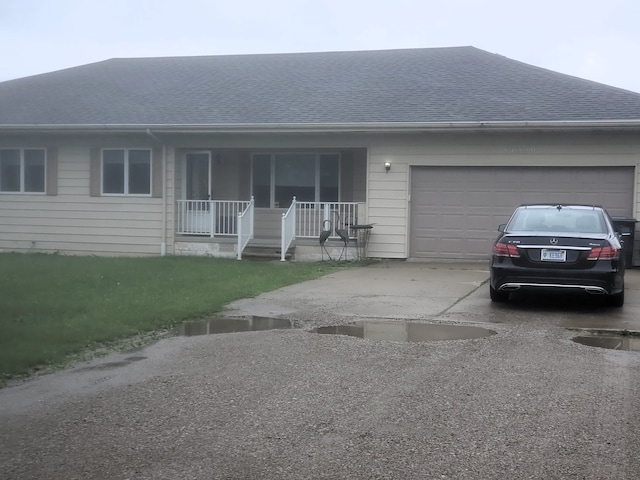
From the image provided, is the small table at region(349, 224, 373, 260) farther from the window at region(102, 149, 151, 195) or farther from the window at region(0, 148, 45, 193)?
the window at region(0, 148, 45, 193)

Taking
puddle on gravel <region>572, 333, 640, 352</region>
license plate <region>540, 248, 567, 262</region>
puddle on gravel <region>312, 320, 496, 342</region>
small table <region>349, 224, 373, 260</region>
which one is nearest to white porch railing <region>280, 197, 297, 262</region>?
small table <region>349, 224, 373, 260</region>

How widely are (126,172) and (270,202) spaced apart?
3.62 m

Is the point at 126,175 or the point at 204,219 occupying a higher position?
the point at 126,175

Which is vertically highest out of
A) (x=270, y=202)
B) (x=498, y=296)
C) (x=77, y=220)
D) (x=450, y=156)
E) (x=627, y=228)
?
(x=450, y=156)

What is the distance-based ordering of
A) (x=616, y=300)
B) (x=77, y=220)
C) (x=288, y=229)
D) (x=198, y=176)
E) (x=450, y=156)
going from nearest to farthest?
(x=616, y=300)
(x=450, y=156)
(x=288, y=229)
(x=77, y=220)
(x=198, y=176)

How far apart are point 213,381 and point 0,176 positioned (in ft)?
49.7

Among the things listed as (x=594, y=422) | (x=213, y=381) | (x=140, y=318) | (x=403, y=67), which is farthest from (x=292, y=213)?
(x=594, y=422)

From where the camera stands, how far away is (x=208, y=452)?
14.6 ft

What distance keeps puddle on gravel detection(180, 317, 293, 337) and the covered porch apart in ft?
24.6

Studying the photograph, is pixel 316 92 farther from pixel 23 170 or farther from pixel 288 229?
pixel 23 170

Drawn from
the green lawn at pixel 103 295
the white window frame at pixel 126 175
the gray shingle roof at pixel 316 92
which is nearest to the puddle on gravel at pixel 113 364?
the green lawn at pixel 103 295

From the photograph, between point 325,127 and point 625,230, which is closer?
point 625,230

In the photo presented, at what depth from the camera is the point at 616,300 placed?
9883mm

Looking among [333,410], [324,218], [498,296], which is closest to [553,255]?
[498,296]
